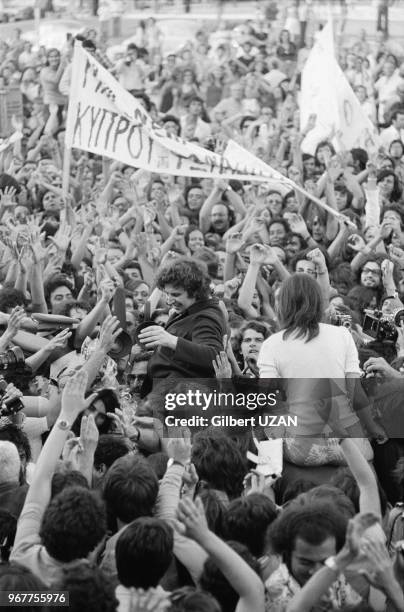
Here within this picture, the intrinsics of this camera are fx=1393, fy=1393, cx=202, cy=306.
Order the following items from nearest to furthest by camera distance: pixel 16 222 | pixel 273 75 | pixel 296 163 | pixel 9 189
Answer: pixel 16 222 < pixel 9 189 < pixel 296 163 < pixel 273 75

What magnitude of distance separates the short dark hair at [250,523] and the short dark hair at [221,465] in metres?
0.43

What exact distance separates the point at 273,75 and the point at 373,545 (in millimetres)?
16186

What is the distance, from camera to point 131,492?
15.6 ft

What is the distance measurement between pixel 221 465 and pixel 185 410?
1.77ft

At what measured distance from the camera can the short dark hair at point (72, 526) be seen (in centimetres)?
430

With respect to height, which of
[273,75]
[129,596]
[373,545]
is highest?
[373,545]

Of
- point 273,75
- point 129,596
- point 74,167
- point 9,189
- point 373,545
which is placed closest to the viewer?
point 373,545

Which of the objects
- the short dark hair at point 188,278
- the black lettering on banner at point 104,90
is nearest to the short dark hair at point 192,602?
the short dark hair at point 188,278

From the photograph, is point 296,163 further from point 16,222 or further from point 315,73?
point 16,222

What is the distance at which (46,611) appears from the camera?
3.94 m

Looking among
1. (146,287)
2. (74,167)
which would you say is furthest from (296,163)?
(146,287)

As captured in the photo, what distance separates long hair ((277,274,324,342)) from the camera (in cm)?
545

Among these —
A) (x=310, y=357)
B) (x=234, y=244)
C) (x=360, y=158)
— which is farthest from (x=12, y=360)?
(x=360, y=158)

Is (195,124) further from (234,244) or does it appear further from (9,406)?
(9,406)
